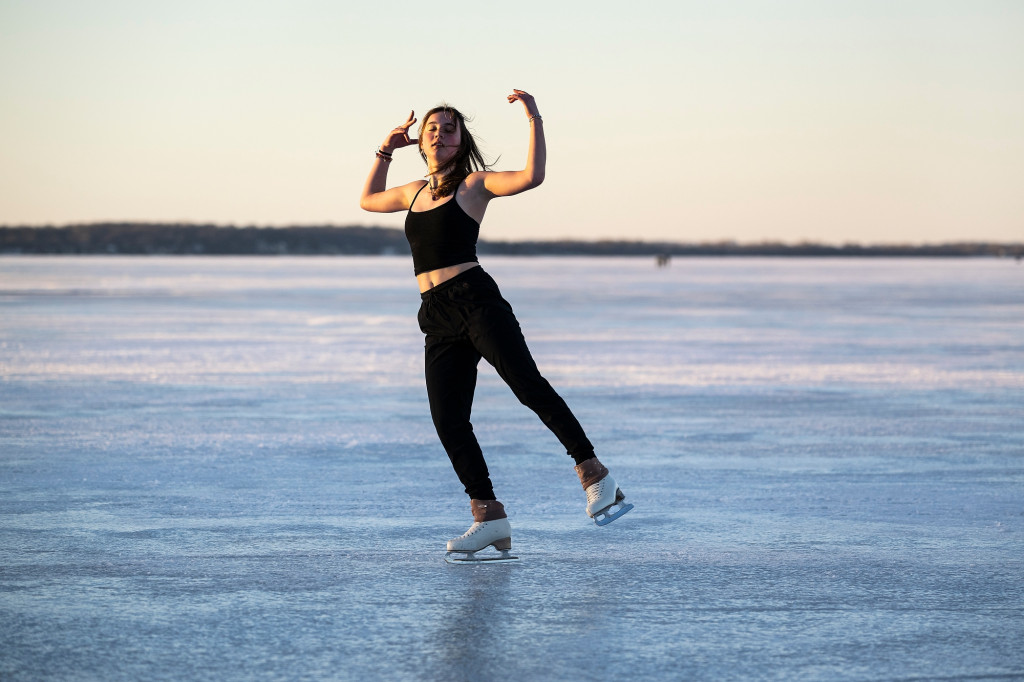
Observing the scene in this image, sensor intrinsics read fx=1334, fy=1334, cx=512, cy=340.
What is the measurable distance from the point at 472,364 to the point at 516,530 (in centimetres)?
84

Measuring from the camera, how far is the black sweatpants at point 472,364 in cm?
521

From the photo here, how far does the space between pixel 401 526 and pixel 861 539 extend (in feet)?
6.42

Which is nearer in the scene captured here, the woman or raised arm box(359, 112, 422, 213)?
the woman

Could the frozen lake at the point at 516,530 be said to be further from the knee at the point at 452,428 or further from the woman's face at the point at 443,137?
the woman's face at the point at 443,137

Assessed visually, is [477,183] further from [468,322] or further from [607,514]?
[607,514]

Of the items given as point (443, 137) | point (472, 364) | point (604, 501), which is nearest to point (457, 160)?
point (443, 137)

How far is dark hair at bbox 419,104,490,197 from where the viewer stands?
17.6 feet

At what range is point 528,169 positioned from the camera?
16.8 feet

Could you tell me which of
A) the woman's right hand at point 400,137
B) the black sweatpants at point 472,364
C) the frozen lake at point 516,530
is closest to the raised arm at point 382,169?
the woman's right hand at point 400,137

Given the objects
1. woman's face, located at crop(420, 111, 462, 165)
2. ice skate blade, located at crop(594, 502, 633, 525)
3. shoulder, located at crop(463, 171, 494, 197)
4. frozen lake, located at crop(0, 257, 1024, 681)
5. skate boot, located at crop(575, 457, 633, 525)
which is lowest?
frozen lake, located at crop(0, 257, 1024, 681)

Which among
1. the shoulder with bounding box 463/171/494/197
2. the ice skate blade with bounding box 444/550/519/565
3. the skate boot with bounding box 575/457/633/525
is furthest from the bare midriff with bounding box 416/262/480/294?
the ice skate blade with bounding box 444/550/519/565

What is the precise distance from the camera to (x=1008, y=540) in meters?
5.54

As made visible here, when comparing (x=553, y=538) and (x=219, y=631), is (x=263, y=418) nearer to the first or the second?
(x=553, y=538)

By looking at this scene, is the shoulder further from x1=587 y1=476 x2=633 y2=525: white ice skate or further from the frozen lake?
the frozen lake
